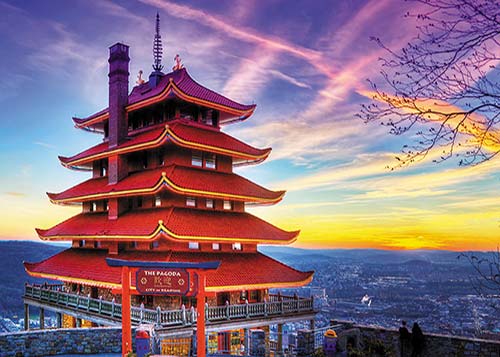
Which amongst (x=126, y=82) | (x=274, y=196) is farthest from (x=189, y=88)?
(x=274, y=196)

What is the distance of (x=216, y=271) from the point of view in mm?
27438

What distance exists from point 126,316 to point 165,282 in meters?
2.07

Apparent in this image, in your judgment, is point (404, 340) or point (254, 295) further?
point (254, 295)

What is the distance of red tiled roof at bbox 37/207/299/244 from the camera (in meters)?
26.9

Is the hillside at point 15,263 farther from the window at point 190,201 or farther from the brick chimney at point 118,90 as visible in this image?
the window at point 190,201

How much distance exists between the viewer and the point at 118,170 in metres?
33.0

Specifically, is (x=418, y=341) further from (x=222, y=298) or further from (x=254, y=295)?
(x=254, y=295)

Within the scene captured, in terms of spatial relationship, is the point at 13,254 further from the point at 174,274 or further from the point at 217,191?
the point at 174,274

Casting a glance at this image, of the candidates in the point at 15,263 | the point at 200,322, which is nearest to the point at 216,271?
the point at 200,322

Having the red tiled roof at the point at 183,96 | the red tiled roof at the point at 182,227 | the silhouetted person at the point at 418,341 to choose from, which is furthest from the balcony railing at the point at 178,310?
the red tiled roof at the point at 183,96

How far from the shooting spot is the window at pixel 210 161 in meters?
32.4

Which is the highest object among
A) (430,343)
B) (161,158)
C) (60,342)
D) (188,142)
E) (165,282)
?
(188,142)

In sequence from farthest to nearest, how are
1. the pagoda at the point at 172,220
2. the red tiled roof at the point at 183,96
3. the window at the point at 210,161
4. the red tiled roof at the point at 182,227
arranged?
the window at the point at 210,161 → the red tiled roof at the point at 183,96 → the pagoda at the point at 172,220 → the red tiled roof at the point at 182,227

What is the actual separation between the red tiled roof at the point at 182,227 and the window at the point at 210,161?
3.41m
